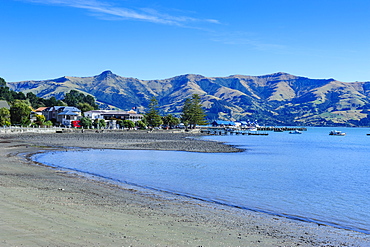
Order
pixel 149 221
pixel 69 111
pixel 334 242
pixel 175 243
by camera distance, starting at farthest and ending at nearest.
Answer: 1. pixel 69 111
2. pixel 149 221
3. pixel 334 242
4. pixel 175 243

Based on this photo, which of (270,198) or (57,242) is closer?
(57,242)

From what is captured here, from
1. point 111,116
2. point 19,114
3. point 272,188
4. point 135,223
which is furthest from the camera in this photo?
point 111,116

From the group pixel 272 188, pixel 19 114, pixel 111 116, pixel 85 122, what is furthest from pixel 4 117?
pixel 272 188

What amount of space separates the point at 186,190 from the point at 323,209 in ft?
29.7

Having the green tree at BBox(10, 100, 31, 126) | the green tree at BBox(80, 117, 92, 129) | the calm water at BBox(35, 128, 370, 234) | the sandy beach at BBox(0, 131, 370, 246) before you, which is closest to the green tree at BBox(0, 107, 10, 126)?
the green tree at BBox(10, 100, 31, 126)

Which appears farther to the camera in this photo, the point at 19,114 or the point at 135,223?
the point at 19,114

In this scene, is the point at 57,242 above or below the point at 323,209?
above

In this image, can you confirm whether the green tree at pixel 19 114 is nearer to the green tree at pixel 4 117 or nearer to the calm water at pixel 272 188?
the green tree at pixel 4 117

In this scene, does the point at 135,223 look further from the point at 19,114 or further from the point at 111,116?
the point at 111,116

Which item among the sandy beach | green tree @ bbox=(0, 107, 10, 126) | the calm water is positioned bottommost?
the calm water

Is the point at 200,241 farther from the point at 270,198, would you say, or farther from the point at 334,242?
the point at 270,198

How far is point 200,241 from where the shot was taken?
40.1 feet

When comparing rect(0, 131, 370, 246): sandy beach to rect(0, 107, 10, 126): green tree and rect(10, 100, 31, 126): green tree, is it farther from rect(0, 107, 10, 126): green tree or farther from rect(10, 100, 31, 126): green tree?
rect(10, 100, 31, 126): green tree

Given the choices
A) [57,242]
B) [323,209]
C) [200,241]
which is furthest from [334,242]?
[57,242]
